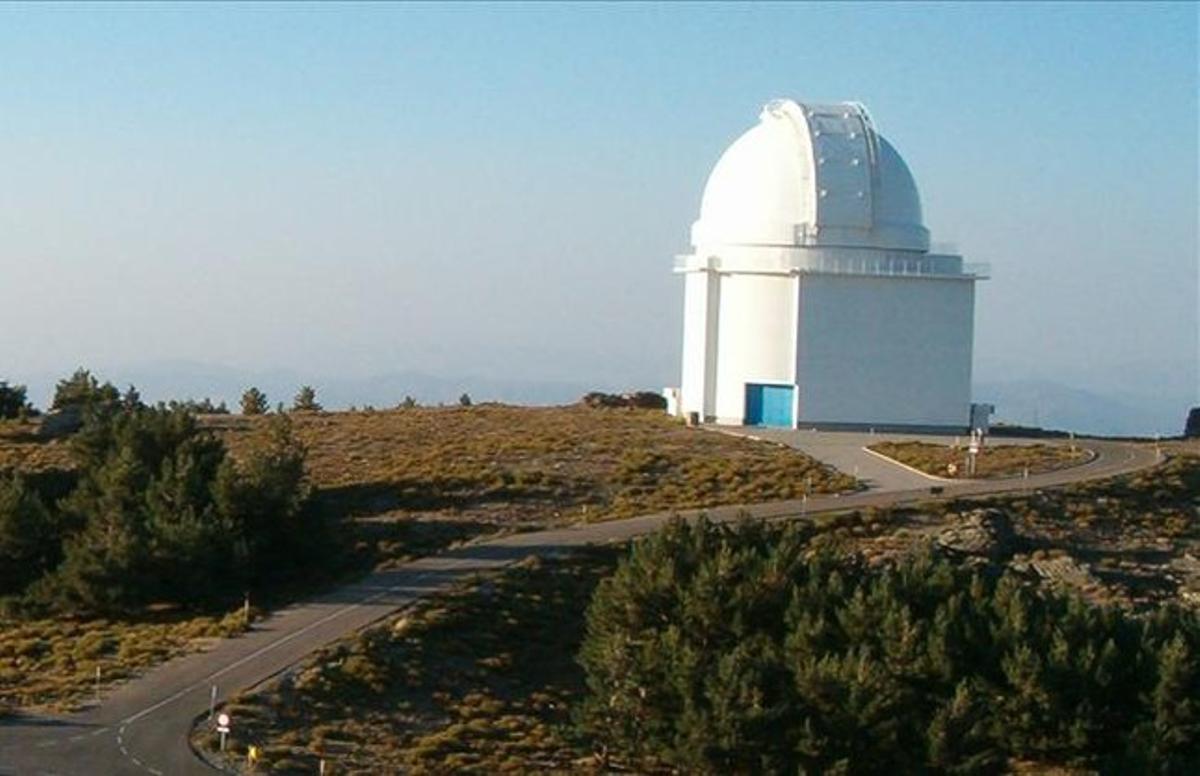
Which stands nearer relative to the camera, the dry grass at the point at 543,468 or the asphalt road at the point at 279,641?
the asphalt road at the point at 279,641

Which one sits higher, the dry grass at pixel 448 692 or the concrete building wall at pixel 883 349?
the concrete building wall at pixel 883 349

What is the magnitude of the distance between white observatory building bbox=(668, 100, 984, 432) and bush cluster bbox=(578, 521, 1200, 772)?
20.6 m

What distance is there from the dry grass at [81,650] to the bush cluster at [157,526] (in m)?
0.68

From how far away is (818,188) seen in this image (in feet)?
159

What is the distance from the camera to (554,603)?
106ft

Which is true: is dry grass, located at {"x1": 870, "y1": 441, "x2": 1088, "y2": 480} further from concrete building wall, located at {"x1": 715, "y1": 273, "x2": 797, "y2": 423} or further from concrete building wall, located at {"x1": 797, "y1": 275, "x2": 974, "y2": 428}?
concrete building wall, located at {"x1": 715, "y1": 273, "x2": 797, "y2": 423}

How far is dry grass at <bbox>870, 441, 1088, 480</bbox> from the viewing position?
4231 centimetres

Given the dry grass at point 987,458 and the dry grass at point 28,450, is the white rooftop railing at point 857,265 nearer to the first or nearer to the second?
the dry grass at point 987,458

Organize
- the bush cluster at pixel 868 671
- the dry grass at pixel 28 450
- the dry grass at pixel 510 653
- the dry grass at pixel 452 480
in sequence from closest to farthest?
the bush cluster at pixel 868 671, the dry grass at pixel 510 653, the dry grass at pixel 452 480, the dry grass at pixel 28 450

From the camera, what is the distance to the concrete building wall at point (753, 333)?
48.6 meters

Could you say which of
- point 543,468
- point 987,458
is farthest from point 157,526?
point 987,458

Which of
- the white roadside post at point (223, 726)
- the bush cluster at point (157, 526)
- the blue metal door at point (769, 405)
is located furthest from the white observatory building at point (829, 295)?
the white roadside post at point (223, 726)

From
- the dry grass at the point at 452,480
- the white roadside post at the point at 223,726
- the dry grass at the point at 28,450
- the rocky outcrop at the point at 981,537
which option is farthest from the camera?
the dry grass at the point at 28,450

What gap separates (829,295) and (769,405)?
3.30 m
